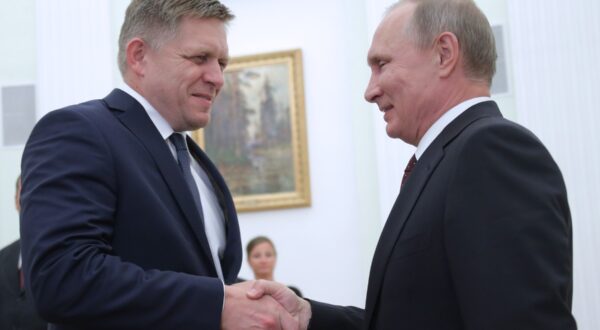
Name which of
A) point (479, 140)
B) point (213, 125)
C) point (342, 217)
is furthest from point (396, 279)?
point (213, 125)

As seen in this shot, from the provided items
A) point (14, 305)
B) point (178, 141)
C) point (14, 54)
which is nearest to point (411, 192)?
point (178, 141)

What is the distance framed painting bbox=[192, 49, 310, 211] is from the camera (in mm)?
8883

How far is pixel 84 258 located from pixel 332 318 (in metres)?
1.14

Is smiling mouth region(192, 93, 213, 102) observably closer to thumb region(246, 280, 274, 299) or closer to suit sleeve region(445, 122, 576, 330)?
thumb region(246, 280, 274, 299)

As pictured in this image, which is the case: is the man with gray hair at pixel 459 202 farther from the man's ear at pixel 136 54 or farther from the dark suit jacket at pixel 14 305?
the dark suit jacket at pixel 14 305

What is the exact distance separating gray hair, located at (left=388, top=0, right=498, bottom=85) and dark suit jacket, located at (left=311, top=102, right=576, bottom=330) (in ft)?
0.67

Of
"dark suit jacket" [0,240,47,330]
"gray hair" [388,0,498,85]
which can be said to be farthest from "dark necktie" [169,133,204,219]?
"dark suit jacket" [0,240,47,330]

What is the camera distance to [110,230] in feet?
7.53

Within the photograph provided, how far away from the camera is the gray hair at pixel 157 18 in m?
2.73

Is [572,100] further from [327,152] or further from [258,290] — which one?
Answer: [258,290]

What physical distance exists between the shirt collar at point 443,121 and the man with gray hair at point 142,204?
68cm

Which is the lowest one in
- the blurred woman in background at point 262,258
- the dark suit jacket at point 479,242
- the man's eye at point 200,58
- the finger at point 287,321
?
the blurred woman in background at point 262,258

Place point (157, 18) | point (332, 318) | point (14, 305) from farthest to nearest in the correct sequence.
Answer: point (14, 305) → point (332, 318) → point (157, 18)

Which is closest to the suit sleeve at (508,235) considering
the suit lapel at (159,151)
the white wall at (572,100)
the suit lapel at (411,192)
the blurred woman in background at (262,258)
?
the suit lapel at (411,192)
